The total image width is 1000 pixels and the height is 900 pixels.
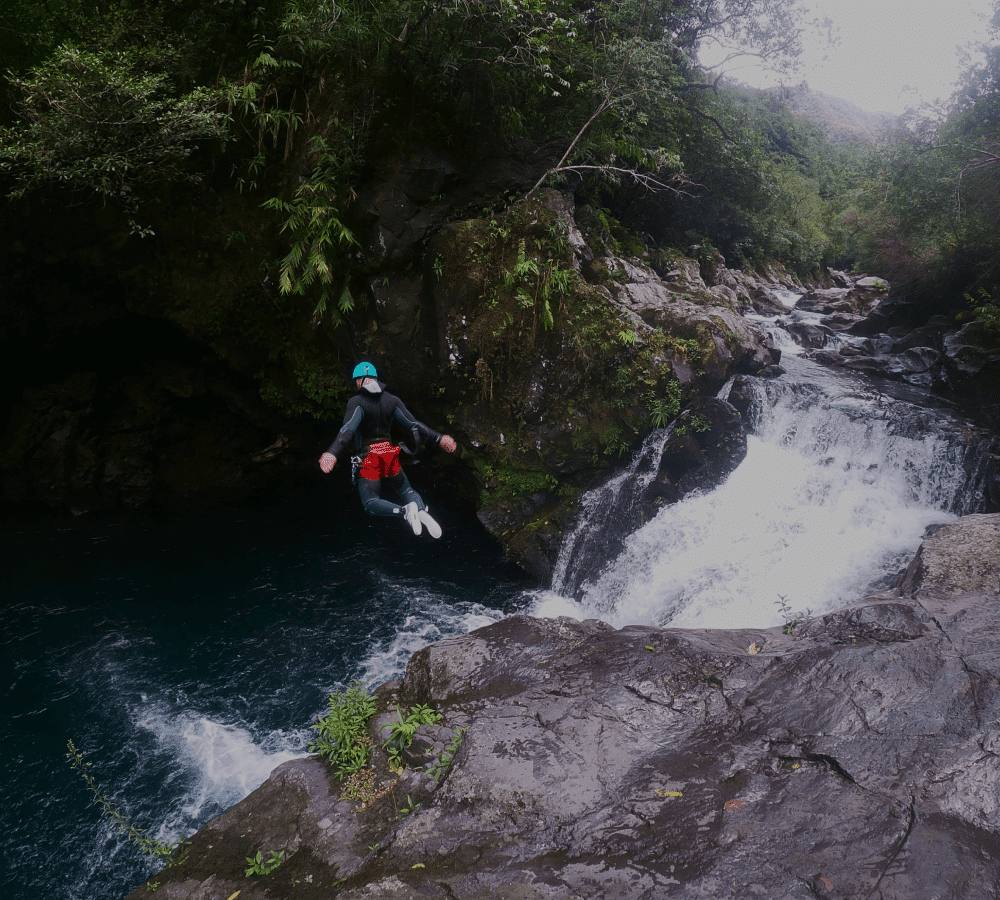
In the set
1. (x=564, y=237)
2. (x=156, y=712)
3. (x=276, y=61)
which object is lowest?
(x=156, y=712)

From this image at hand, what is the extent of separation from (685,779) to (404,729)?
2.04 m

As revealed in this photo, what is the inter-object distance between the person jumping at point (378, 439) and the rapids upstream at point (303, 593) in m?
2.69

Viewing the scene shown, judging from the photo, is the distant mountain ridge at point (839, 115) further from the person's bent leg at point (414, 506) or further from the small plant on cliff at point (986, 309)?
the person's bent leg at point (414, 506)

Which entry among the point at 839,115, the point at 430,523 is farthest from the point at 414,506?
the point at 839,115

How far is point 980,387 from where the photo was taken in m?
10.2

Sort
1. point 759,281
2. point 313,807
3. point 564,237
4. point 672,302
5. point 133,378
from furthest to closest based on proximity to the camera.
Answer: point 759,281 → point 133,378 → point 672,302 → point 564,237 → point 313,807

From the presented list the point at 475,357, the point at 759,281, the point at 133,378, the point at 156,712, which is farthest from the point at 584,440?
the point at 759,281

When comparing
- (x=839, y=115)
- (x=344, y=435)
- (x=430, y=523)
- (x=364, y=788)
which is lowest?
(x=364, y=788)

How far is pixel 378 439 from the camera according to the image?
19.0 feet

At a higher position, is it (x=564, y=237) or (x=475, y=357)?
(x=564, y=237)

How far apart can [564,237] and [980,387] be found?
9001 millimetres

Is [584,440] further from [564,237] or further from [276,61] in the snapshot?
[276,61]

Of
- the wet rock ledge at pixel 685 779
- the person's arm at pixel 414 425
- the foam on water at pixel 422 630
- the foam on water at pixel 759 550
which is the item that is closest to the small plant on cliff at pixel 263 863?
the wet rock ledge at pixel 685 779

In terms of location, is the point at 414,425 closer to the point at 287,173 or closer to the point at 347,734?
the point at 347,734
